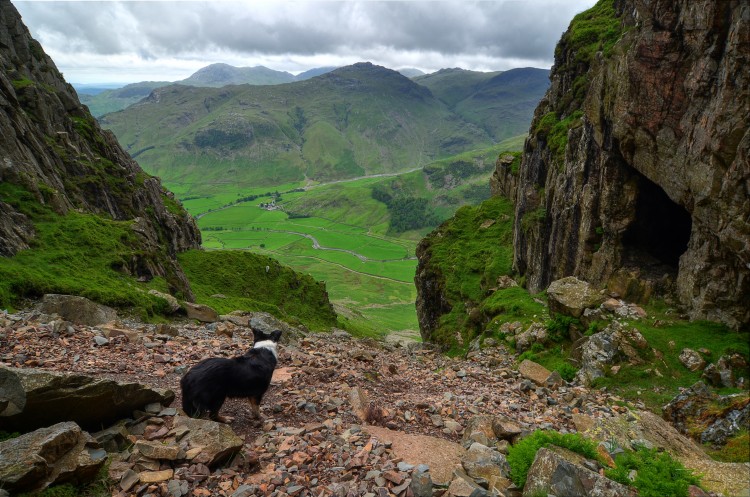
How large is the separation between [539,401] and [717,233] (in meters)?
16.3

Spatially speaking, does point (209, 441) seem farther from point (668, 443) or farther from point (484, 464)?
point (668, 443)

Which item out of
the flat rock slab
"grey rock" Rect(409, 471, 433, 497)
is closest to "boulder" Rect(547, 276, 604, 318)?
the flat rock slab

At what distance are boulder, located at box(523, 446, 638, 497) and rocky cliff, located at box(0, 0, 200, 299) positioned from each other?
164ft

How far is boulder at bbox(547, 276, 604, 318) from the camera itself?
29.7 m

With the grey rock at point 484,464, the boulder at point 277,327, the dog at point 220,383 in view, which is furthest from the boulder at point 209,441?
the boulder at point 277,327

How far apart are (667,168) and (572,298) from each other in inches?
443

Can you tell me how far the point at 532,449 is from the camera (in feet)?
29.6

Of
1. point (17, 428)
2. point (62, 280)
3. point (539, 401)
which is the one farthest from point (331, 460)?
point (62, 280)

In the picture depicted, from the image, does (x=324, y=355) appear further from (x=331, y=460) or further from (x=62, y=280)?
(x=62, y=280)

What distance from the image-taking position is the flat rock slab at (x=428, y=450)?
975 centimetres

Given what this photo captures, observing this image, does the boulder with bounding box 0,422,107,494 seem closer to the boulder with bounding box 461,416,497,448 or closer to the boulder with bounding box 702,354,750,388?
the boulder with bounding box 461,416,497,448

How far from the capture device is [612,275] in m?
35.8

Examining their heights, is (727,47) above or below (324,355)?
above

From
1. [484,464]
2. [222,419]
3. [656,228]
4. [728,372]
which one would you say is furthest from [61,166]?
[728,372]
